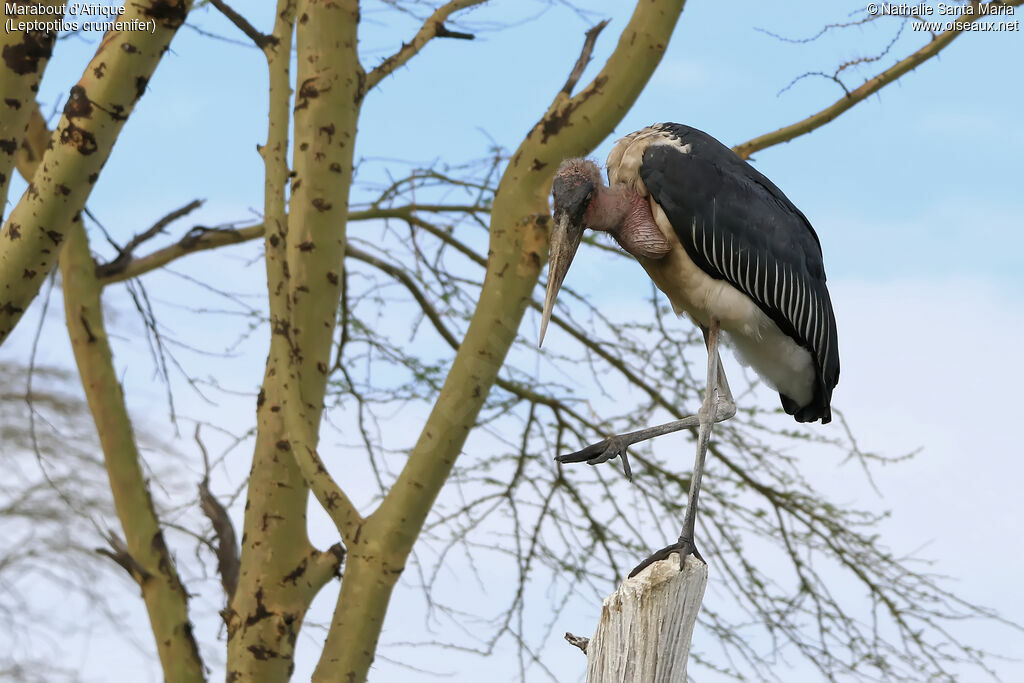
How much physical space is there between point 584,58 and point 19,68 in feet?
6.42

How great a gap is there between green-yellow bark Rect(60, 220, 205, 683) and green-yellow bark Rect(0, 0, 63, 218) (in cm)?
135

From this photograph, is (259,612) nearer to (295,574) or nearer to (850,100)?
(295,574)

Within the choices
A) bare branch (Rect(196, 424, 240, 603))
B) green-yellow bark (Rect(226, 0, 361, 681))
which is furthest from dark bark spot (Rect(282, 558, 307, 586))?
bare branch (Rect(196, 424, 240, 603))

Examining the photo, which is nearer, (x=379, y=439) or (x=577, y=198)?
(x=577, y=198)

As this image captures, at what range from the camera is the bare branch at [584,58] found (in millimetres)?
4150

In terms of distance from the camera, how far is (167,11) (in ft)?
11.7

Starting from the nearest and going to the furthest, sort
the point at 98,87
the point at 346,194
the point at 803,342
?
the point at 803,342
the point at 98,87
the point at 346,194

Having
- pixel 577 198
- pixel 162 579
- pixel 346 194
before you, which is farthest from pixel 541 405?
pixel 577 198

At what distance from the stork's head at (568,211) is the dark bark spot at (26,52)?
1.85m

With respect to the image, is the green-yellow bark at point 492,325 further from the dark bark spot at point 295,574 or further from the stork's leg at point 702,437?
the stork's leg at point 702,437

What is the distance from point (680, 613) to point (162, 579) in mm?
2857

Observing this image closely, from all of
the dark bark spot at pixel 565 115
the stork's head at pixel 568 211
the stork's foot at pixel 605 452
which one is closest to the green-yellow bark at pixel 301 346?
the dark bark spot at pixel 565 115

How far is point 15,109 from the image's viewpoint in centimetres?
368

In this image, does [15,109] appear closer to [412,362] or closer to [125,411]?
[125,411]
